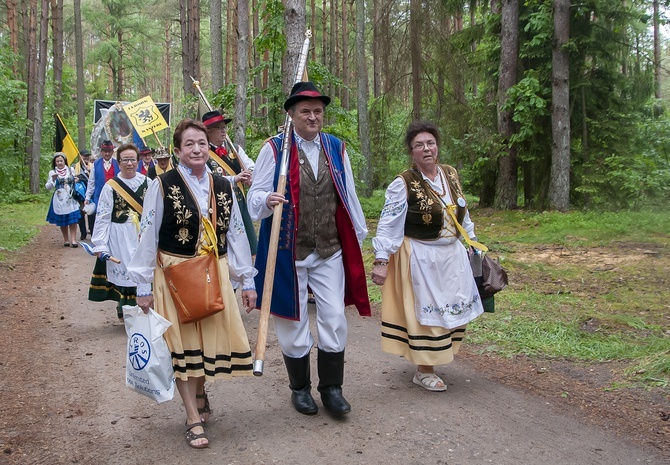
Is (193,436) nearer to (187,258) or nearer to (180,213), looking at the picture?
(187,258)

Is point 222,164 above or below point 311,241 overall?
above

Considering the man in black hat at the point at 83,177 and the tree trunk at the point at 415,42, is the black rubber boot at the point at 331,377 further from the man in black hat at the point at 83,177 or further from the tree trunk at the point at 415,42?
the man in black hat at the point at 83,177

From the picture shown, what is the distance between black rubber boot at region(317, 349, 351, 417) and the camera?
4.48 m

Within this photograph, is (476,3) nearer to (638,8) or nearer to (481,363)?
(638,8)

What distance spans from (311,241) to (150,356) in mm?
1275

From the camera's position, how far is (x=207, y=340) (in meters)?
4.15

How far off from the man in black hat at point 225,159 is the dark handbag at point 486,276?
2837 millimetres

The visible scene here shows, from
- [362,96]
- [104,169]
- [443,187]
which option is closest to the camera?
[443,187]

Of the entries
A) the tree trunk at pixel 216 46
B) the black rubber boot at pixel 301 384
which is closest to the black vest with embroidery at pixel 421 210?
the black rubber boot at pixel 301 384

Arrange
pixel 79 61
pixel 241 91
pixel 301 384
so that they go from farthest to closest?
pixel 79 61
pixel 241 91
pixel 301 384

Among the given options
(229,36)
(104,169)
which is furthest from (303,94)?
(229,36)

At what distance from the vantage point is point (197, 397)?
4426 millimetres

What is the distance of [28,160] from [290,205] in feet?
100

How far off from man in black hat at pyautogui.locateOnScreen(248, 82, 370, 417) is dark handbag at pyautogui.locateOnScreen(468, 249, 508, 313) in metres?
1.12
